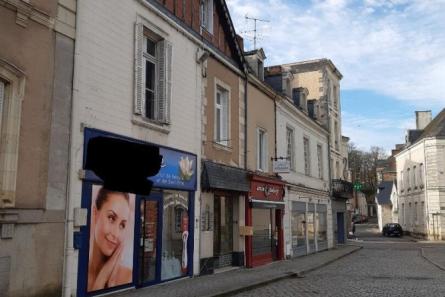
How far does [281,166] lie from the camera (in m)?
18.3

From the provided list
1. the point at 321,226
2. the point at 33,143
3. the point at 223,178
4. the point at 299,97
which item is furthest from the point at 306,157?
the point at 33,143

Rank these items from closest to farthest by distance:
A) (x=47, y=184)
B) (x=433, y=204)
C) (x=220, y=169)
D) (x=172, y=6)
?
(x=47, y=184), (x=172, y=6), (x=220, y=169), (x=433, y=204)

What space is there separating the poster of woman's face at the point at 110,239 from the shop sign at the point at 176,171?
1183 millimetres

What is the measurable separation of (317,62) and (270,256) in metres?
16.4

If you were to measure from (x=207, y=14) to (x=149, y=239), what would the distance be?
723 cm

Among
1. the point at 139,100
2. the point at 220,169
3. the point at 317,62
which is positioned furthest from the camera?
the point at 317,62

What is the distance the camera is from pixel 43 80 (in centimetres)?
817

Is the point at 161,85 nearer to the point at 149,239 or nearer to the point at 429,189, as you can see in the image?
the point at 149,239

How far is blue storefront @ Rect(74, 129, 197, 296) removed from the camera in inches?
356

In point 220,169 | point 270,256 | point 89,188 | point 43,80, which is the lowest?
point 270,256

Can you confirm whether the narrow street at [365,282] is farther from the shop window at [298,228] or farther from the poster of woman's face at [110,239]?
the shop window at [298,228]

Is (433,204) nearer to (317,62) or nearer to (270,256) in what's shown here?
(317,62)

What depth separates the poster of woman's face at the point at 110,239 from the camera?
29.9 ft

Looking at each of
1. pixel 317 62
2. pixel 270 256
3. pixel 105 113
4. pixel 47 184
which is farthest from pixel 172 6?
pixel 317 62
